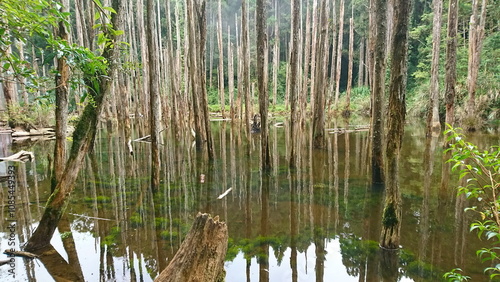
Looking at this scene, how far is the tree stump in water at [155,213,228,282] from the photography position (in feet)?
7.52

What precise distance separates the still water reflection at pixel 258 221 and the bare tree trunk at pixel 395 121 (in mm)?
326

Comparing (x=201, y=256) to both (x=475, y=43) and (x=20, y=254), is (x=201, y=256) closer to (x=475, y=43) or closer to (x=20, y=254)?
(x=20, y=254)

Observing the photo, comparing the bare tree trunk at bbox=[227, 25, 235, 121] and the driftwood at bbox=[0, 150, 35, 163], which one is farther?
the bare tree trunk at bbox=[227, 25, 235, 121]

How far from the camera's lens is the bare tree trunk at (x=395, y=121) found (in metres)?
3.95

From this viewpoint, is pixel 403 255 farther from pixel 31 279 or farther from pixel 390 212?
pixel 31 279

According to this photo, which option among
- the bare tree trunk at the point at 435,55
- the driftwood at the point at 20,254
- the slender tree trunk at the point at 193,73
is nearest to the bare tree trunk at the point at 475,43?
the bare tree trunk at the point at 435,55

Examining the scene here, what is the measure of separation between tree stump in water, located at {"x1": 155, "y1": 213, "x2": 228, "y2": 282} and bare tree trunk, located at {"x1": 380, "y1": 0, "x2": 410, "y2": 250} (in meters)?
2.69

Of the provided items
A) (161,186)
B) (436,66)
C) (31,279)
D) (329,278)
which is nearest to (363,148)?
(436,66)

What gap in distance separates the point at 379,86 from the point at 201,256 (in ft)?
19.8

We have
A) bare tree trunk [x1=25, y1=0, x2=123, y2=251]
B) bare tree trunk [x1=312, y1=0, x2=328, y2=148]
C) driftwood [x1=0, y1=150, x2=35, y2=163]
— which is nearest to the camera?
bare tree trunk [x1=25, y1=0, x2=123, y2=251]

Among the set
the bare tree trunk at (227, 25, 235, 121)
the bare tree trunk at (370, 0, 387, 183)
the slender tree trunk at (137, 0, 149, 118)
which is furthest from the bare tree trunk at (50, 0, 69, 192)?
the bare tree trunk at (227, 25, 235, 121)

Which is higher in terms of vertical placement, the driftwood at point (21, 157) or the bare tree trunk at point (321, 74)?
the bare tree trunk at point (321, 74)

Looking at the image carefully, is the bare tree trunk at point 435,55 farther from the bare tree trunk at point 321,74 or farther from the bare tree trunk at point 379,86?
the bare tree trunk at point 379,86

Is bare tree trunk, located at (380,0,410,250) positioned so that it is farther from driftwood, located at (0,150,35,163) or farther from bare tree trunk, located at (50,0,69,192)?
driftwood, located at (0,150,35,163)
